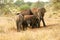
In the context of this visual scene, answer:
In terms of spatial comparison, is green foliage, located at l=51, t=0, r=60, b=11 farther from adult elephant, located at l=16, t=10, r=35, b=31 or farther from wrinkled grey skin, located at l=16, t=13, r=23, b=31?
wrinkled grey skin, located at l=16, t=13, r=23, b=31

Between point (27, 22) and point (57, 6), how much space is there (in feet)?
41.8

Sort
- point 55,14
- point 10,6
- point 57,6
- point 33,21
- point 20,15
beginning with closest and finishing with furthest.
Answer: point 20,15 → point 33,21 → point 10,6 → point 55,14 → point 57,6

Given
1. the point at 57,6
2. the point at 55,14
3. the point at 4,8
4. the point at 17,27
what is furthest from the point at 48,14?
the point at 17,27

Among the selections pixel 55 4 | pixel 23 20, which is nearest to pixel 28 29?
pixel 23 20

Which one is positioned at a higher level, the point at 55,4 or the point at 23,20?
the point at 23,20

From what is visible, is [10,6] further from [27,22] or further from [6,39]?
[6,39]

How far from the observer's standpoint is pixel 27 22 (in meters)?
14.1

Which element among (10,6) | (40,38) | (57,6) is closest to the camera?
(40,38)

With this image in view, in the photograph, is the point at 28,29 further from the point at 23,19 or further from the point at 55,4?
the point at 55,4

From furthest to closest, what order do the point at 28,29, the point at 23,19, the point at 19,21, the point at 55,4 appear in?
the point at 55,4
the point at 23,19
the point at 19,21
the point at 28,29

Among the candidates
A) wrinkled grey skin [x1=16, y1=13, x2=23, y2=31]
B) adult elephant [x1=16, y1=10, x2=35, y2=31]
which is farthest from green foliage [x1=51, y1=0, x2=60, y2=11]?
wrinkled grey skin [x1=16, y1=13, x2=23, y2=31]

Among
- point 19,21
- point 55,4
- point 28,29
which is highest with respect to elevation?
point 19,21

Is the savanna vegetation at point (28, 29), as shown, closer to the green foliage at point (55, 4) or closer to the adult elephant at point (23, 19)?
the green foliage at point (55, 4)

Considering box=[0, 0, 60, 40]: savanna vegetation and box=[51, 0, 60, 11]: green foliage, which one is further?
box=[51, 0, 60, 11]: green foliage
